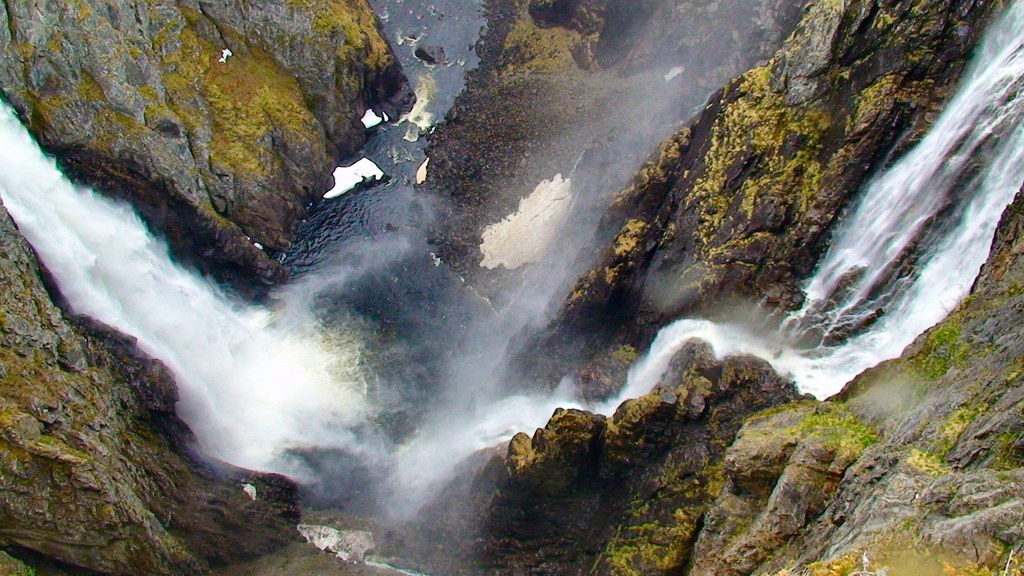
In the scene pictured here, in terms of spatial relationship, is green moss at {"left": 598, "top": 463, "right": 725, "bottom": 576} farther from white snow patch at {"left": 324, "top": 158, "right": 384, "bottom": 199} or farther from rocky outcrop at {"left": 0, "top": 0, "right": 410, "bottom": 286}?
white snow patch at {"left": 324, "top": 158, "right": 384, "bottom": 199}

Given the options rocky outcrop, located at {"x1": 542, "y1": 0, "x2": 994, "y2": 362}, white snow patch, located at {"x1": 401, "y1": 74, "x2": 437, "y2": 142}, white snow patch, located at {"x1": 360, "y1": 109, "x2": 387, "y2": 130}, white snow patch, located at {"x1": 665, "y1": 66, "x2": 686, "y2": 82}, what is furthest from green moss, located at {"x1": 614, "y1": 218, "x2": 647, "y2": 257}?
white snow patch, located at {"x1": 360, "y1": 109, "x2": 387, "y2": 130}

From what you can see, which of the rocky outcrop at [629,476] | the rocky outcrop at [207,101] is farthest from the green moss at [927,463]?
the rocky outcrop at [207,101]

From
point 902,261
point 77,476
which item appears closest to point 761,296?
point 902,261

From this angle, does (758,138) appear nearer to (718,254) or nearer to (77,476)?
(718,254)

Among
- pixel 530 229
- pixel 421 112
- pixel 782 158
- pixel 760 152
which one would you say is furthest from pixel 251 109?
pixel 782 158

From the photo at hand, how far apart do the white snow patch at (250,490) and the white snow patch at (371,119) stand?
29.8 metres

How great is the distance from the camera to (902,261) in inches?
920

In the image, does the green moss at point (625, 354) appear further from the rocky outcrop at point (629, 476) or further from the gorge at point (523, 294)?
the rocky outcrop at point (629, 476)

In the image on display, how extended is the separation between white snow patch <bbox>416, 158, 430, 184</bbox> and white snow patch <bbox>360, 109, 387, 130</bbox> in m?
5.98

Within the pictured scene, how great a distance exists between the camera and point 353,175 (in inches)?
1972

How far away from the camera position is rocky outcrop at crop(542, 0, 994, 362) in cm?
2480

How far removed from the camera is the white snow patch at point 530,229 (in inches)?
1748

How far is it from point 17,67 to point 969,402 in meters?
41.7

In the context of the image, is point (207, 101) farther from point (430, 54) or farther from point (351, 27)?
point (430, 54)
